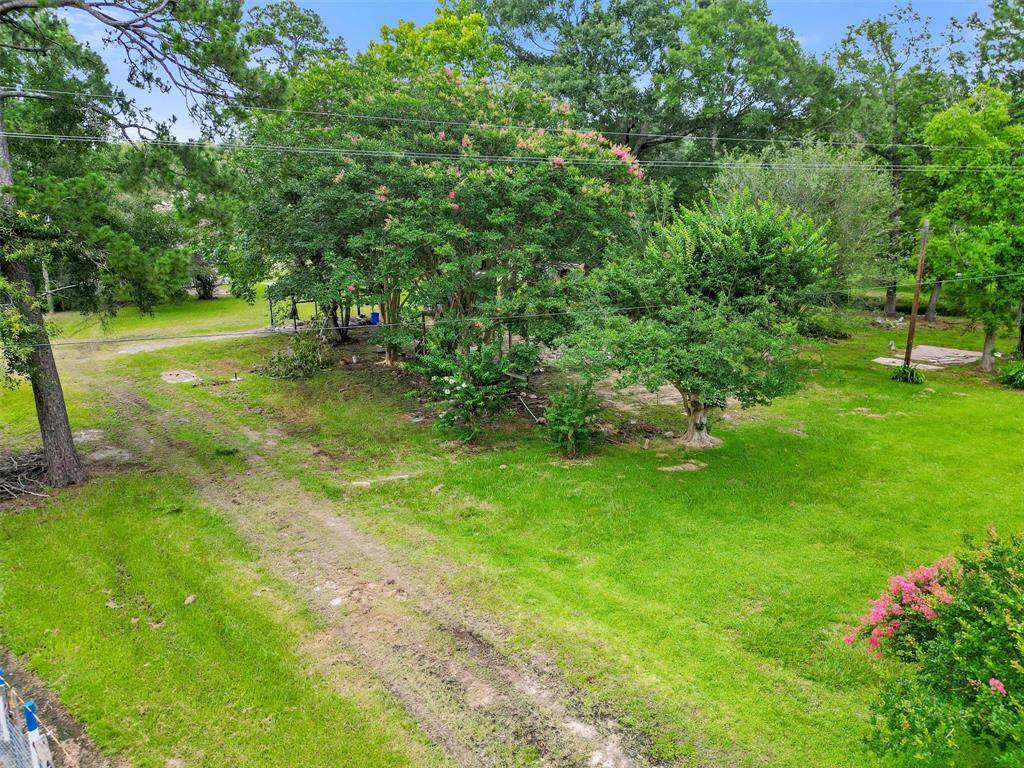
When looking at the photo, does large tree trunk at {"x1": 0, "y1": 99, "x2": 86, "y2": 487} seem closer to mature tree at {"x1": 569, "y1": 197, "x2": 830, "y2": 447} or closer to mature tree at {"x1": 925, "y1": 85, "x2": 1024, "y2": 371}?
mature tree at {"x1": 569, "y1": 197, "x2": 830, "y2": 447}

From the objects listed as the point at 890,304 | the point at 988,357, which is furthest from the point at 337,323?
the point at 890,304

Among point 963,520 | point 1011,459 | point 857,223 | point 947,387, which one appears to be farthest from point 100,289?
point 947,387

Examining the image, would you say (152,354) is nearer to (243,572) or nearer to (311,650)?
(243,572)

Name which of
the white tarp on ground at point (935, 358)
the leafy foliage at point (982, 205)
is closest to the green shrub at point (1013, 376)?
the leafy foliage at point (982, 205)

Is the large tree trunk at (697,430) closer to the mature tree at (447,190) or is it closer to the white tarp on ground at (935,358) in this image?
the mature tree at (447,190)

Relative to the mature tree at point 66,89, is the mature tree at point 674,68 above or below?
above

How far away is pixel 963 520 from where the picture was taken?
10156mm

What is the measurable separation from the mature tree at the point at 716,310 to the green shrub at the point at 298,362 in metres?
10.4

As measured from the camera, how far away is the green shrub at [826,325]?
40.7 ft

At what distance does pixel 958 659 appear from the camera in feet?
14.0

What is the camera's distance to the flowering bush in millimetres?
3938

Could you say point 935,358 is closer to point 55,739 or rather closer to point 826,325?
point 826,325

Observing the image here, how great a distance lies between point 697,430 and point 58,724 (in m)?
11.8

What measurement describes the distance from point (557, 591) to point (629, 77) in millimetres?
23677
